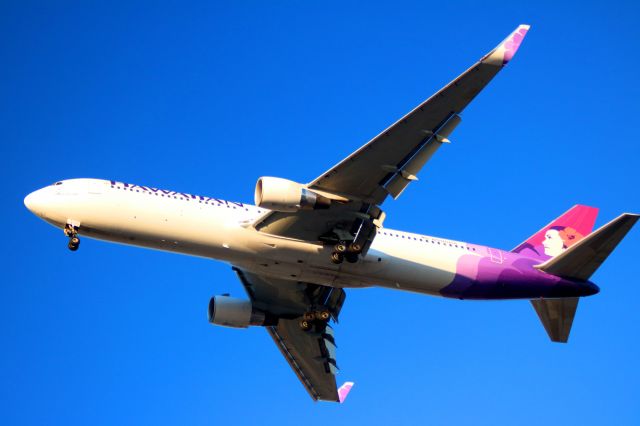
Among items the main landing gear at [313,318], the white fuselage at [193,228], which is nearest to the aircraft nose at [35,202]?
the white fuselage at [193,228]

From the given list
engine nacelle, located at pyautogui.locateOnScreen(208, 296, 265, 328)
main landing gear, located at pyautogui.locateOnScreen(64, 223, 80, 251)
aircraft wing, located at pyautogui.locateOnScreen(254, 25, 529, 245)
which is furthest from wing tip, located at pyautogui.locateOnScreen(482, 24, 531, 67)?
engine nacelle, located at pyautogui.locateOnScreen(208, 296, 265, 328)

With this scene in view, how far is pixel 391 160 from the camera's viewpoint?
42562mm

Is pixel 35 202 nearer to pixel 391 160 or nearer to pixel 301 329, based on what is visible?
pixel 391 160

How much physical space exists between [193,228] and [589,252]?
19.0 meters

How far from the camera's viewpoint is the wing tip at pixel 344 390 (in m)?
56.1

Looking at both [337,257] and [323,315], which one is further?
[323,315]

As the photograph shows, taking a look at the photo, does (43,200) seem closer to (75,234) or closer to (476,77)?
(75,234)

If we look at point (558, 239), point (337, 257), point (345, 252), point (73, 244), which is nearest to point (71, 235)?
point (73, 244)

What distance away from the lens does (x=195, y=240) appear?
1761 inches

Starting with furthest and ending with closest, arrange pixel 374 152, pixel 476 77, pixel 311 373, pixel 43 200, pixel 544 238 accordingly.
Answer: pixel 311 373, pixel 544 238, pixel 43 200, pixel 374 152, pixel 476 77

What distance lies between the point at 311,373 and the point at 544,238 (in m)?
15.5

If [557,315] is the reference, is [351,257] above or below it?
below

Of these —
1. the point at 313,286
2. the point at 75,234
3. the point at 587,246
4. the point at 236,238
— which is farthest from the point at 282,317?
the point at 587,246

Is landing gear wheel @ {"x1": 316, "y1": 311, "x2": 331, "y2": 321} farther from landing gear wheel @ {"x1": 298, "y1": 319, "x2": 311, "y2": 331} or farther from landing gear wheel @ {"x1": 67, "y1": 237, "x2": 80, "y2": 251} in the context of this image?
landing gear wheel @ {"x1": 67, "y1": 237, "x2": 80, "y2": 251}
